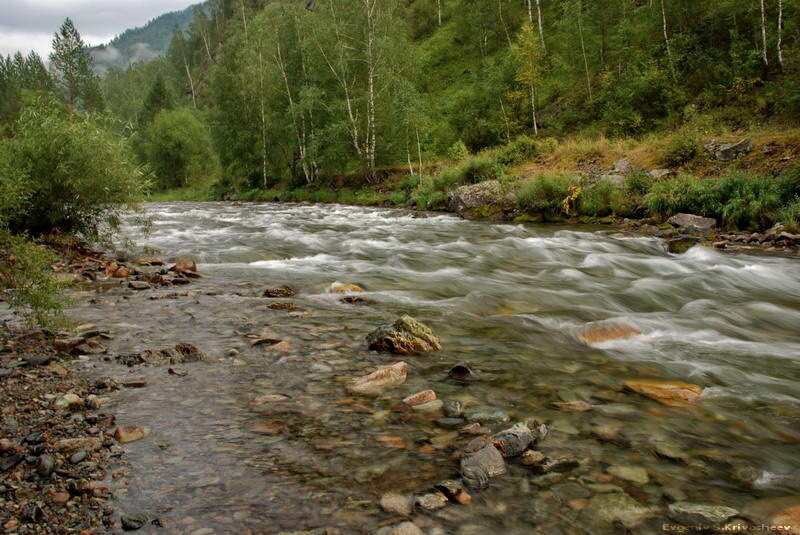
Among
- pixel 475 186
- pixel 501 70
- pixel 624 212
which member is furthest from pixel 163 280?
pixel 501 70

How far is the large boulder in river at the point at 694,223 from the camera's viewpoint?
13.1 m

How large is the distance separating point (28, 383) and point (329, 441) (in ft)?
8.74

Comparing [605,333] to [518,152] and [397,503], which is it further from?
[518,152]

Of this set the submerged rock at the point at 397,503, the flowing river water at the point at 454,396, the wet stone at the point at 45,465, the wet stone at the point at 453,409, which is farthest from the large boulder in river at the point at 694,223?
the wet stone at the point at 45,465

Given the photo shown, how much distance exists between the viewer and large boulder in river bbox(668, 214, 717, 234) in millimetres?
13062

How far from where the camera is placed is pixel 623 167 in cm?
1811

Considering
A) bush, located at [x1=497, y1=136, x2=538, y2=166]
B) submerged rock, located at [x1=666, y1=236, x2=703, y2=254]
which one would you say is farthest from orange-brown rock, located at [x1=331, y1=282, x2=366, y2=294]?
bush, located at [x1=497, y1=136, x2=538, y2=166]

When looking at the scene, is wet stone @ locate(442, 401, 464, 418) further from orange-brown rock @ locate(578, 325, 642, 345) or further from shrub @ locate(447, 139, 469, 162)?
shrub @ locate(447, 139, 469, 162)

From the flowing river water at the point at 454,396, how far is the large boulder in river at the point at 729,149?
7390 millimetres

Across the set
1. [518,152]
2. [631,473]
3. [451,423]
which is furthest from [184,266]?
[518,152]

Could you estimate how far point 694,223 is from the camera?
1332cm

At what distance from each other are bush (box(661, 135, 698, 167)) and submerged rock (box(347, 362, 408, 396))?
1647 centimetres

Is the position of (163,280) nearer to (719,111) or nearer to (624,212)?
(624,212)

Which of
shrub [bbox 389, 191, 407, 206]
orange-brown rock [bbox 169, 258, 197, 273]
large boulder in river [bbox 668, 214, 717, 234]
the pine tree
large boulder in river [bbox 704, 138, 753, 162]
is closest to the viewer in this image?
orange-brown rock [bbox 169, 258, 197, 273]
